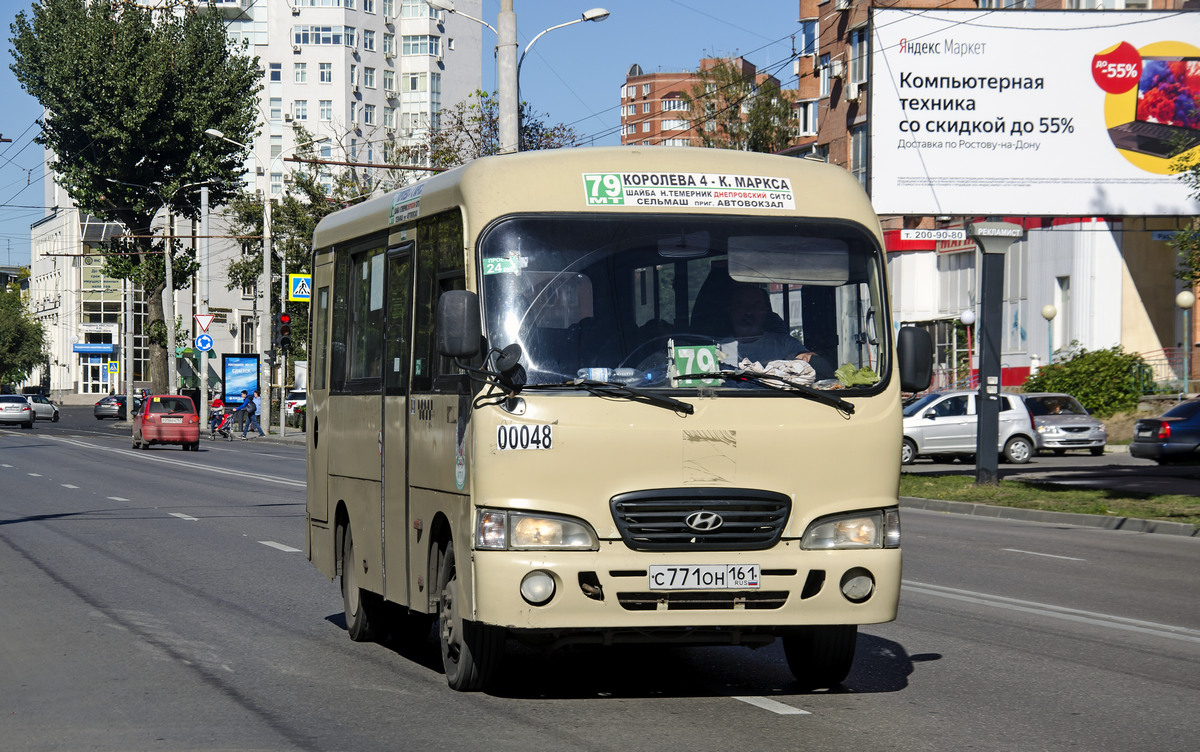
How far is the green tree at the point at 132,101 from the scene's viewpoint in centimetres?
6003

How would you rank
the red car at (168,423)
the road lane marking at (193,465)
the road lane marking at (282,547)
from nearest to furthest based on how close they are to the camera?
the road lane marking at (282,547)
the road lane marking at (193,465)
the red car at (168,423)

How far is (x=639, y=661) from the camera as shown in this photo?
886 centimetres

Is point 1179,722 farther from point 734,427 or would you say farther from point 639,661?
point 639,661

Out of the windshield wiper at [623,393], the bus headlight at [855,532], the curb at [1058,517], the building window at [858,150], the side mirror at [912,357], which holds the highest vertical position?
the building window at [858,150]

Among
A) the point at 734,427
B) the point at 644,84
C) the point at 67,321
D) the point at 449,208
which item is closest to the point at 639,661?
the point at 734,427

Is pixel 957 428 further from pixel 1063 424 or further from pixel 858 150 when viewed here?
pixel 858 150

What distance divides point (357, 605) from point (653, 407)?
3.19 m

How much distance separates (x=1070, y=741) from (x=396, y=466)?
3.74 metres

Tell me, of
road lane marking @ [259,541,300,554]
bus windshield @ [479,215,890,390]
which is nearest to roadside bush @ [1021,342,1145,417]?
road lane marking @ [259,541,300,554]

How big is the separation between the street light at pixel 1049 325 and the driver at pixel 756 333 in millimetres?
39585

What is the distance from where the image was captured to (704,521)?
7.14 m

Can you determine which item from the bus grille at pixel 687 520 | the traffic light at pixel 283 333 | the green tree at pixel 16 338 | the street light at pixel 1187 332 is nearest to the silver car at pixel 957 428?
the street light at pixel 1187 332

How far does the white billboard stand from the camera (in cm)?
2875

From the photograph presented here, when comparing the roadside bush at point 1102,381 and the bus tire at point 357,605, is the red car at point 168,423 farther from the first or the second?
the bus tire at point 357,605
